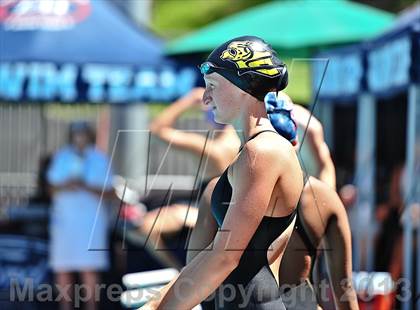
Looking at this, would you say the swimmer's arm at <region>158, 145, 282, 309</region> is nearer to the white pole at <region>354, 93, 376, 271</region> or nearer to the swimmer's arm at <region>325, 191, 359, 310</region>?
the swimmer's arm at <region>325, 191, 359, 310</region>

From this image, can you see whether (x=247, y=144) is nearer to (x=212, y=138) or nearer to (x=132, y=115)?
(x=212, y=138)

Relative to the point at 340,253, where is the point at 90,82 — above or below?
above

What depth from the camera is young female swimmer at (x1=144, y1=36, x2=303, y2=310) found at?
3.21 meters

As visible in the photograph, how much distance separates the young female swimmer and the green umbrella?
4.82 metres

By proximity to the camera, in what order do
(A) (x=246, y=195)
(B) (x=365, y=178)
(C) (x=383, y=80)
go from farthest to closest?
(B) (x=365, y=178), (C) (x=383, y=80), (A) (x=246, y=195)

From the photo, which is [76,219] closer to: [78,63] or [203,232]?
[78,63]

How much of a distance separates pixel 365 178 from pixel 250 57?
656 cm

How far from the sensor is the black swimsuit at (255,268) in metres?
3.35

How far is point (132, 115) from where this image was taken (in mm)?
10680

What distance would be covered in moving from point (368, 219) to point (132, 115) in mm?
2785

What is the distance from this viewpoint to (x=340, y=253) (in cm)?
402

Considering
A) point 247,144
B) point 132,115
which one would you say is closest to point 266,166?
point 247,144

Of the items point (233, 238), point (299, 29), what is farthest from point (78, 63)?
point (233, 238)

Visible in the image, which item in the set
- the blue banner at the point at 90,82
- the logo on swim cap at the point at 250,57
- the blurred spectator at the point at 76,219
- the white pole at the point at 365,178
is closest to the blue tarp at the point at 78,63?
the blue banner at the point at 90,82
